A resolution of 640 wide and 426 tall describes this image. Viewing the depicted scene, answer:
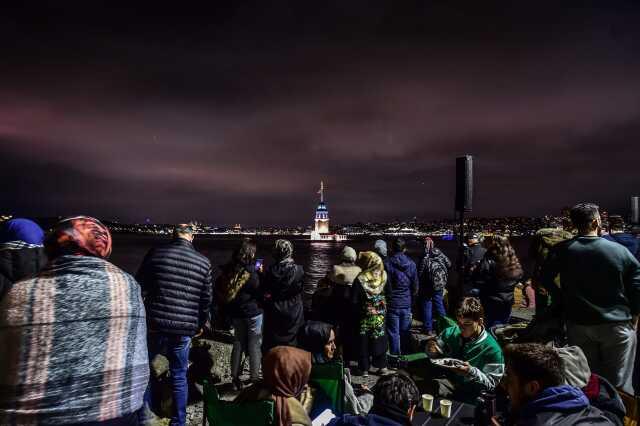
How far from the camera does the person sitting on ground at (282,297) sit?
4688mm

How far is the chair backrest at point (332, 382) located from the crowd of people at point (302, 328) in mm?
83

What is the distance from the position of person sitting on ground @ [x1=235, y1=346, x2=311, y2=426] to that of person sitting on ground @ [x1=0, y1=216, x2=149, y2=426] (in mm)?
786

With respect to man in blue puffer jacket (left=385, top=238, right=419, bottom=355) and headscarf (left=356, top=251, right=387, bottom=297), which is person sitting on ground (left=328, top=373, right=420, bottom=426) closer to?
headscarf (left=356, top=251, right=387, bottom=297)

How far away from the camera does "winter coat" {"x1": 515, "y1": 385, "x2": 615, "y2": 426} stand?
195 cm

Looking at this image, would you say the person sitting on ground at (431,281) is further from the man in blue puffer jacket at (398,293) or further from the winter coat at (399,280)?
the winter coat at (399,280)

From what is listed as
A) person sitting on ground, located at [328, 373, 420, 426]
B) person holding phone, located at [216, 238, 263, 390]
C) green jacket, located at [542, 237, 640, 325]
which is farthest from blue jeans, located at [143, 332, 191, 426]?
green jacket, located at [542, 237, 640, 325]

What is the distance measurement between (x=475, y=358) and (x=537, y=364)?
1.42 metres

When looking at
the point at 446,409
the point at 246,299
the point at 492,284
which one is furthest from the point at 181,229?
the point at 492,284

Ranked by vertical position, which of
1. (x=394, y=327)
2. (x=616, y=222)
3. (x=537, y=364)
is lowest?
(x=394, y=327)

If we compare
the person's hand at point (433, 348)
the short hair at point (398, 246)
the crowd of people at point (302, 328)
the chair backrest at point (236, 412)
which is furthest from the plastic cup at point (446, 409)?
the short hair at point (398, 246)

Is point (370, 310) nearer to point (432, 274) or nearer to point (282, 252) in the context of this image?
point (282, 252)

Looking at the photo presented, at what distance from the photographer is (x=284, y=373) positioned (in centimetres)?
244

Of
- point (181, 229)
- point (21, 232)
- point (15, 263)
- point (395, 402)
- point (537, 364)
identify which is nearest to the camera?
point (537, 364)

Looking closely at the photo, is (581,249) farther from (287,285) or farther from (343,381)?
(287,285)
